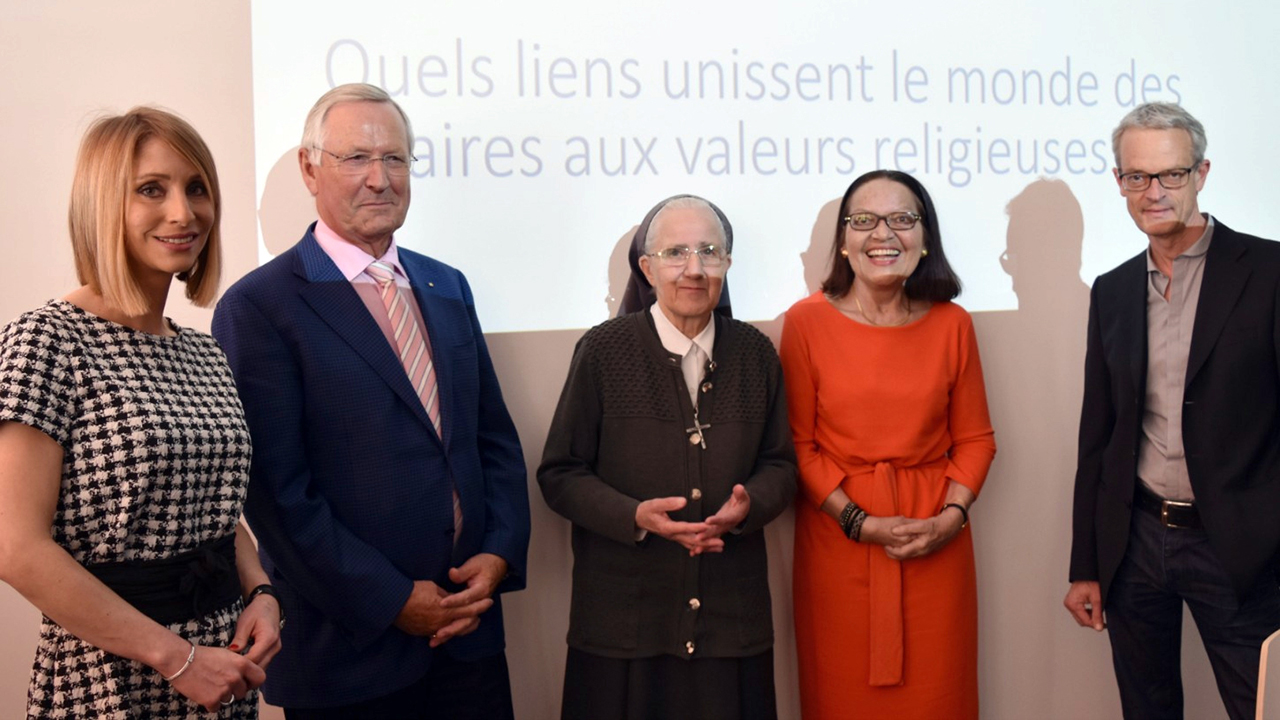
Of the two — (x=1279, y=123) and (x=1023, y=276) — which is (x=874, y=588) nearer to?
(x=1023, y=276)

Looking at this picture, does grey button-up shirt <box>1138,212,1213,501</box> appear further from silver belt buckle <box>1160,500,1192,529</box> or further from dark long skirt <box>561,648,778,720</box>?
dark long skirt <box>561,648,778,720</box>

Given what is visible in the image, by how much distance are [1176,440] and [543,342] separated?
5.45 feet

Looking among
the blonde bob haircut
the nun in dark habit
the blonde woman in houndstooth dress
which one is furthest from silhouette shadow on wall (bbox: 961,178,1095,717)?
the blonde bob haircut

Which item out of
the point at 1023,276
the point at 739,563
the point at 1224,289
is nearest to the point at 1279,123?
the point at 1023,276

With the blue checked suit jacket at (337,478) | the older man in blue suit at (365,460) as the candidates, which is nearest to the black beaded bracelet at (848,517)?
the older man in blue suit at (365,460)

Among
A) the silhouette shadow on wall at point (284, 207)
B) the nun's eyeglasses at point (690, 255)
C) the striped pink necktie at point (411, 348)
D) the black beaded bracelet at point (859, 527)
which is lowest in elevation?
the black beaded bracelet at point (859, 527)

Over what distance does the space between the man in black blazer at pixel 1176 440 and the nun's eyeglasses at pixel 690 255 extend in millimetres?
1048

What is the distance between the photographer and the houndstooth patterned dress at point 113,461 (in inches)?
59.6

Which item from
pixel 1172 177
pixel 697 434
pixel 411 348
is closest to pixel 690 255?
pixel 697 434

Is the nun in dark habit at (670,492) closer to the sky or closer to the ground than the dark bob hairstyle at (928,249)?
closer to the ground

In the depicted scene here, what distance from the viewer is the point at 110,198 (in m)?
1.60

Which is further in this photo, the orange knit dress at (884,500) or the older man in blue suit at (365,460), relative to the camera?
the orange knit dress at (884,500)

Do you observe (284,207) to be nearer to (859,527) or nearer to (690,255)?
(690,255)

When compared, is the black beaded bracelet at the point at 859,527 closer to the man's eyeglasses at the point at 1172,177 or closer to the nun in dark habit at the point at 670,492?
the nun in dark habit at the point at 670,492
